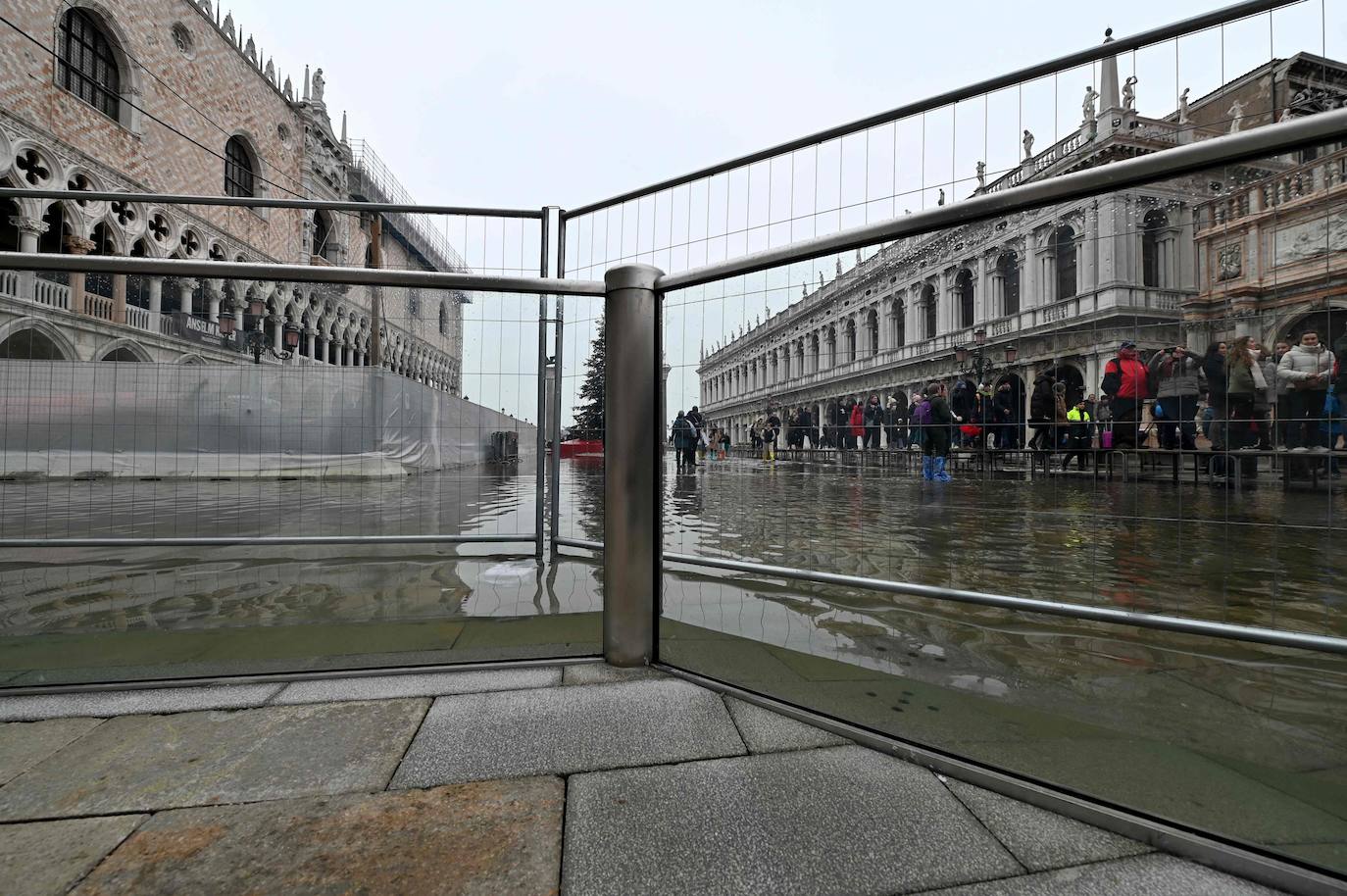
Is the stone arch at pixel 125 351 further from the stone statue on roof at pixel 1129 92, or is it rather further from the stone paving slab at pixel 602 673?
the stone statue on roof at pixel 1129 92

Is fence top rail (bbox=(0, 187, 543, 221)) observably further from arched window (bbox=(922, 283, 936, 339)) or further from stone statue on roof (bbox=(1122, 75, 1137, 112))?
stone statue on roof (bbox=(1122, 75, 1137, 112))

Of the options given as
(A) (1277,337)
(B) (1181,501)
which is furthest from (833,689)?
(A) (1277,337)

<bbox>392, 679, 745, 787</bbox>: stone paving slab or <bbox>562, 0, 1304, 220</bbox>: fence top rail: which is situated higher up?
<bbox>562, 0, 1304, 220</bbox>: fence top rail

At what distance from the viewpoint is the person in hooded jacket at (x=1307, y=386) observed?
2045 mm

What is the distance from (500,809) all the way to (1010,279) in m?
2.71

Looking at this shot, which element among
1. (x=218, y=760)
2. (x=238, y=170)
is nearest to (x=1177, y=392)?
(x=218, y=760)

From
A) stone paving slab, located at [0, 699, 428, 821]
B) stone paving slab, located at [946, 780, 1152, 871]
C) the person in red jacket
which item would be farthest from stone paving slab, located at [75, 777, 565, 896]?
the person in red jacket

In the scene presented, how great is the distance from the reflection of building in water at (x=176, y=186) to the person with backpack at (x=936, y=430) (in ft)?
9.71

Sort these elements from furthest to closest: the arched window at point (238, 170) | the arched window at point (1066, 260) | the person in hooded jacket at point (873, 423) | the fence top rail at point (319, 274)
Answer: the arched window at point (238, 170), the person in hooded jacket at point (873, 423), the fence top rail at point (319, 274), the arched window at point (1066, 260)

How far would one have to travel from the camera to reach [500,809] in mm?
1684

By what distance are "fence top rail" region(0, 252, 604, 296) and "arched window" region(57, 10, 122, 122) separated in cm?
2893

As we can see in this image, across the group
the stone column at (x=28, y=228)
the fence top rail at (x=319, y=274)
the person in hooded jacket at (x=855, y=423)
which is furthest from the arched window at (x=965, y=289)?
the stone column at (x=28, y=228)

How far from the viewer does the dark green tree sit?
3.75 metres

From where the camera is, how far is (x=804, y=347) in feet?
10.4
